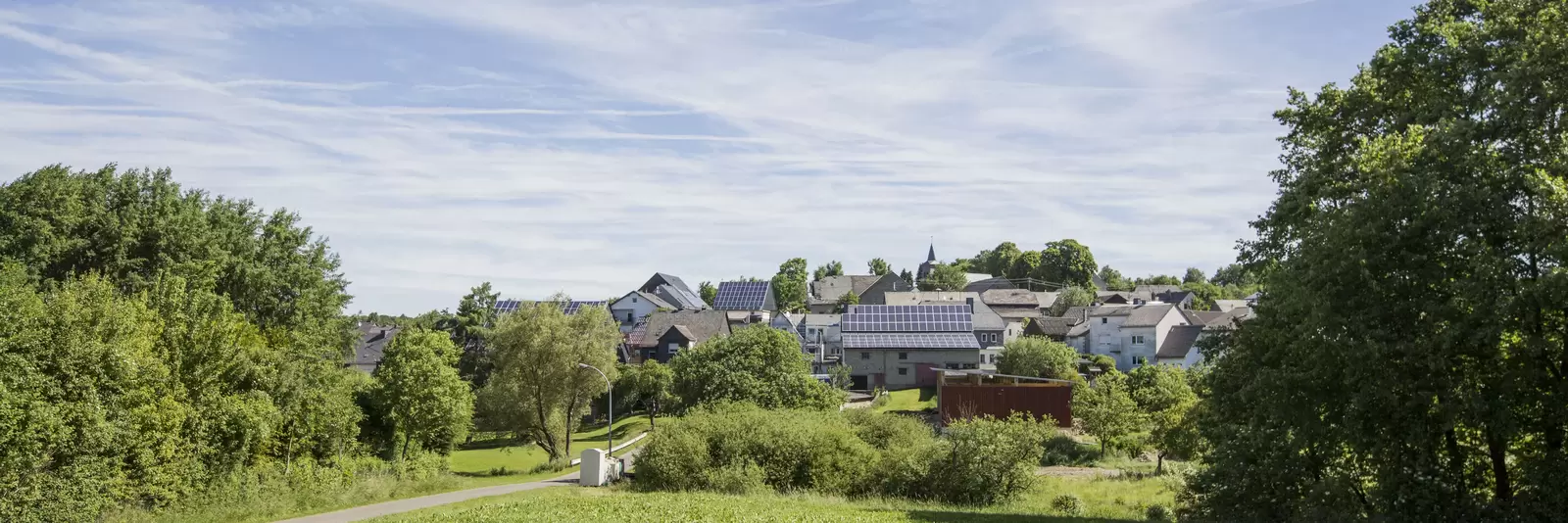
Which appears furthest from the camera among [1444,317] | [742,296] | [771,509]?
[742,296]

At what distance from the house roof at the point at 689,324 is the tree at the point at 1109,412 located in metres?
43.9

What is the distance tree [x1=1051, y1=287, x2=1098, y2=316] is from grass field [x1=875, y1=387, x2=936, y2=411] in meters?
48.1

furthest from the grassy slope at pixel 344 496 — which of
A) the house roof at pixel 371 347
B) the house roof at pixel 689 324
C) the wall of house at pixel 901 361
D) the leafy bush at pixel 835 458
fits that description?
the house roof at pixel 689 324

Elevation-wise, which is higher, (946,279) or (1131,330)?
(946,279)

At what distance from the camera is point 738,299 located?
12225 centimetres

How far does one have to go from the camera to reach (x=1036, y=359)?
67.4 meters

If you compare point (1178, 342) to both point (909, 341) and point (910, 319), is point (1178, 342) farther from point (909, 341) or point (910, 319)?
point (909, 341)

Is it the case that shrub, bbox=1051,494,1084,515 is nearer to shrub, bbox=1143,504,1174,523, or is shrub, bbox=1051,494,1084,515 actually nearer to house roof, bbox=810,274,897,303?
shrub, bbox=1143,504,1174,523

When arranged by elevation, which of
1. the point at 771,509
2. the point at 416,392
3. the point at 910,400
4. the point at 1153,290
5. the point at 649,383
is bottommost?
the point at 771,509

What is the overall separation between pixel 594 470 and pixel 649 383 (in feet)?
96.7

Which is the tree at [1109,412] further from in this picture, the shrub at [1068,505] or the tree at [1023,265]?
the tree at [1023,265]

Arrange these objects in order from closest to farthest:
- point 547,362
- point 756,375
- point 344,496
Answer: point 344,496 → point 547,362 → point 756,375

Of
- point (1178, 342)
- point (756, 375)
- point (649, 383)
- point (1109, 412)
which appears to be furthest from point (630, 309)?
point (1109, 412)

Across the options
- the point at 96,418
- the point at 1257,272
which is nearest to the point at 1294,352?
the point at 1257,272
